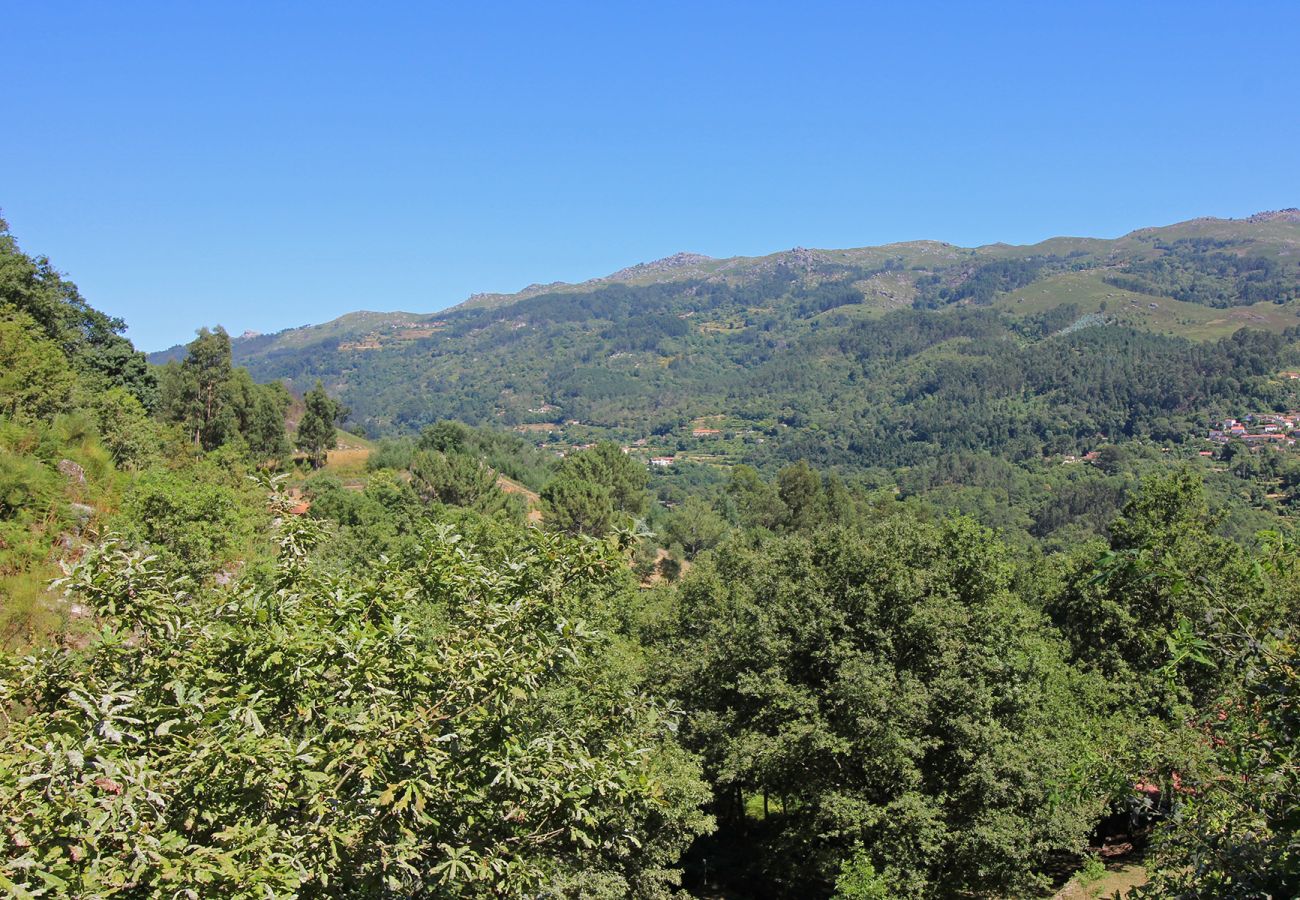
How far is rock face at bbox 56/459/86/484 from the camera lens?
74.1 ft

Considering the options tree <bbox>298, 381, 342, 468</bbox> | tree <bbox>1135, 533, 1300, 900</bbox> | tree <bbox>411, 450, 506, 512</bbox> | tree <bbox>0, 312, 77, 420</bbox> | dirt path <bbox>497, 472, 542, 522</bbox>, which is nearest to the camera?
tree <bbox>1135, 533, 1300, 900</bbox>

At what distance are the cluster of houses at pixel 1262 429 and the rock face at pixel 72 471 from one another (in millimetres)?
180656

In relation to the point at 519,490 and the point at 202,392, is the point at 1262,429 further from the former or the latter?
the point at 202,392

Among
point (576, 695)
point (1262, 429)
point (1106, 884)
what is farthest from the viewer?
point (1262, 429)

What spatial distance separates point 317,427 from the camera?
211 feet

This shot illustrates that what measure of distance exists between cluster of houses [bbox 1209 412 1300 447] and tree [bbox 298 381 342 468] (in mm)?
164290

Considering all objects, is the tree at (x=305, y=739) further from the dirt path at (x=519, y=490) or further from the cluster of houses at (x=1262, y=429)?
the cluster of houses at (x=1262, y=429)

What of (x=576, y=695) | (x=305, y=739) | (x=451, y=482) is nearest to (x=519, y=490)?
(x=451, y=482)

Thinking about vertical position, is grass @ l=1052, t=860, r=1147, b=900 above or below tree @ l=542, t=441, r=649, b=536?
below

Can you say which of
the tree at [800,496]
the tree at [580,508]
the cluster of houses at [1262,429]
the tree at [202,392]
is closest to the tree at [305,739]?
the tree at [580,508]

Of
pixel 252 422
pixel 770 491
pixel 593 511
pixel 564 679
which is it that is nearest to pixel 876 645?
pixel 564 679

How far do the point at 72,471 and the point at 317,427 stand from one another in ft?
140

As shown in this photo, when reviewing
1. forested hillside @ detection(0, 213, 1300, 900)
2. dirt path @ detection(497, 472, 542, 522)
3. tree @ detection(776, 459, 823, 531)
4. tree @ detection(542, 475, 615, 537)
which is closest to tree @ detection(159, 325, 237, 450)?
forested hillside @ detection(0, 213, 1300, 900)

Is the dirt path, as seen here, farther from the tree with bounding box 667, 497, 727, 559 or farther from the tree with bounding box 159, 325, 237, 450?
the tree with bounding box 159, 325, 237, 450
